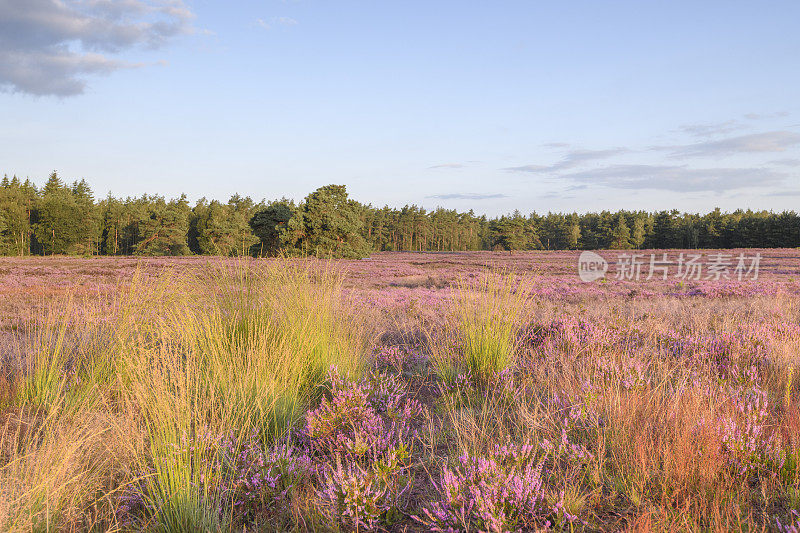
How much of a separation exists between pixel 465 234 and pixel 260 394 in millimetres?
106363

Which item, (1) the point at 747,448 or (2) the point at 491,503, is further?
(1) the point at 747,448

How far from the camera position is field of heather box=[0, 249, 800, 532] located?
95.5 inches

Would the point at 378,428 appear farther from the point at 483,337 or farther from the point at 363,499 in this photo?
the point at 483,337

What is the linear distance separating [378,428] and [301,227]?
35612 mm

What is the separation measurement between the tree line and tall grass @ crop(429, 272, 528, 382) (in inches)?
1054

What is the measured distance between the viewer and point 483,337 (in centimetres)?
502

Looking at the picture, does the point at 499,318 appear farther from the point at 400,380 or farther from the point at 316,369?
the point at 316,369

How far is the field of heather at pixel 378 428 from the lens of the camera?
7.96 feet

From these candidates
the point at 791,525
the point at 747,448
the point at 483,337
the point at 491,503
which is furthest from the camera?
the point at 483,337

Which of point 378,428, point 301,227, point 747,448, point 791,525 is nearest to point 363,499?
point 378,428

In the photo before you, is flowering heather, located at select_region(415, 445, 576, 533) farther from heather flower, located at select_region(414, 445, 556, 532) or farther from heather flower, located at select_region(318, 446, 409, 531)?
heather flower, located at select_region(318, 446, 409, 531)

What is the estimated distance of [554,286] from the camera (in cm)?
1831

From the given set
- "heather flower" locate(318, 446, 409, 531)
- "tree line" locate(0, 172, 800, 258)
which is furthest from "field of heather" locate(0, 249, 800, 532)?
"tree line" locate(0, 172, 800, 258)

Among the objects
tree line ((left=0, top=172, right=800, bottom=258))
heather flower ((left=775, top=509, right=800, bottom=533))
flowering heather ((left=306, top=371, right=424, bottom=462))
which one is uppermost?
tree line ((left=0, top=172, right=800, bottom=258))
